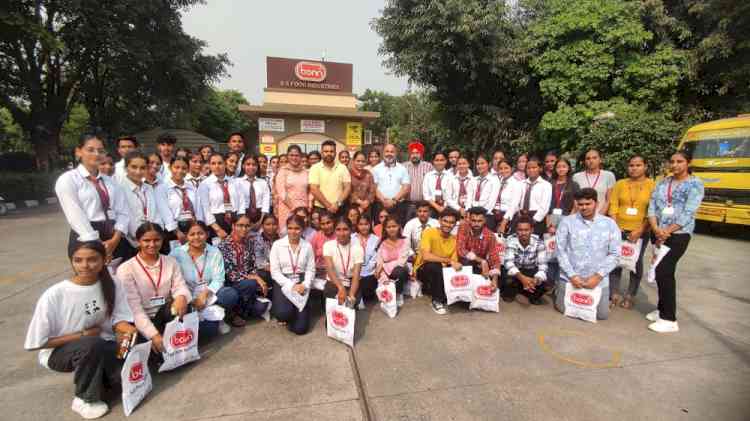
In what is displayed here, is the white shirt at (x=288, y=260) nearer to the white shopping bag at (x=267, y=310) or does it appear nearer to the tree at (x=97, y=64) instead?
the white shopping bag at (x=267, y=310)

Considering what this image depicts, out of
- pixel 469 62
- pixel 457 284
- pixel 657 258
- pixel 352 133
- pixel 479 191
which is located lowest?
pixel 457 284

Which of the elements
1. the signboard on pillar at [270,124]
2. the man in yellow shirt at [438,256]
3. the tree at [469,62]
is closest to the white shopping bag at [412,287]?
the man in yellow shirt at [438,256]

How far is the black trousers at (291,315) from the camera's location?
365cm

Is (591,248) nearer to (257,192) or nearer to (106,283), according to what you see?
(257,192)

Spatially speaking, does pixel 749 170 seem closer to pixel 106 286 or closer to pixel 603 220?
pixel 603 220

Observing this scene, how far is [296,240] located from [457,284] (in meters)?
1.86

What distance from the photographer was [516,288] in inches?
177

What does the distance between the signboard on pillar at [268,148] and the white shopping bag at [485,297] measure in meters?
14.1

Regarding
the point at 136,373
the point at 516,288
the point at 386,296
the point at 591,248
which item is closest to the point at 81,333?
the point at 136,373

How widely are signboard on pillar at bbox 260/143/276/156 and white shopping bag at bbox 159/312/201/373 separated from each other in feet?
46.6

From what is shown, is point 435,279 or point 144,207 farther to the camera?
point 435,279

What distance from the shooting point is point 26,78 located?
1455 cm

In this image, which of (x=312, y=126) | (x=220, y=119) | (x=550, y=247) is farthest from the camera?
(x=220, y=119)

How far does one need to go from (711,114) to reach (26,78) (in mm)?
25353
